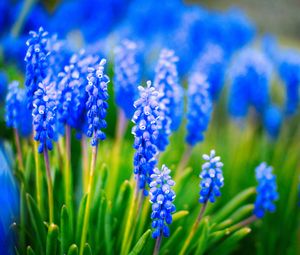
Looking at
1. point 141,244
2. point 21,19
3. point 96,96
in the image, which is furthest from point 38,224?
point 21,19

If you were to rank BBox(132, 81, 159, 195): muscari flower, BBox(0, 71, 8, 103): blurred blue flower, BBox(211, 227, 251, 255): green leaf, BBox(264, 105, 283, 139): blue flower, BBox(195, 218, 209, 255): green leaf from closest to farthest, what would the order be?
BBox(132, 81, 159, 195): muscari flower
BBox(195, 218, 209, 255): green leaf
BBox(211, 227, 251, 255): green leaf
BBox(0, 71, 8, 103): blurred blue flower
BBox(264, 105, 283, 139): blue flower

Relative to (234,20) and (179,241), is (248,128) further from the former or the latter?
(179,241)

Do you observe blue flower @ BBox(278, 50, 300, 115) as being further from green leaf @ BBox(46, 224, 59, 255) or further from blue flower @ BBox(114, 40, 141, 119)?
green leaf @ BBox(46, 224, 59, 255)

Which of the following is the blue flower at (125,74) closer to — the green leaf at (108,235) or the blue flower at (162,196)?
the green leaf at (108,235)

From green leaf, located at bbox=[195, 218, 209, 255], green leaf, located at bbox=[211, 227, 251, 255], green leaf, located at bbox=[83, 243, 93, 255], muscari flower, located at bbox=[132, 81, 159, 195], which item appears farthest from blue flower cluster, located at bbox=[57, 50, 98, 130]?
green leaf, located at bbox=[211, 227, 251, 255]

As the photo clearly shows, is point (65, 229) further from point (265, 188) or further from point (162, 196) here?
point (265, 188)

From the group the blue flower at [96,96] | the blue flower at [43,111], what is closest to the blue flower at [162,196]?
the blue flower at [96,96]
